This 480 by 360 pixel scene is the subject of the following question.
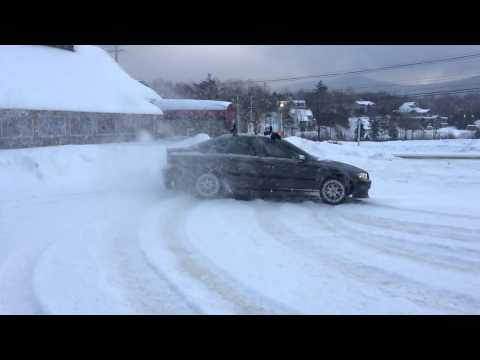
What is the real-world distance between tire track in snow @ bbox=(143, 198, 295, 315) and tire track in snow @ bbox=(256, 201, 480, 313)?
49.6 inches

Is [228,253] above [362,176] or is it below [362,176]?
below

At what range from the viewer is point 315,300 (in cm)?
384

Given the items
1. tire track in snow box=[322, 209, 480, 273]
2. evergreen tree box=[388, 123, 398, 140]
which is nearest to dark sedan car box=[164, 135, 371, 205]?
tire track in snow box=[322, 209, 480, 273]

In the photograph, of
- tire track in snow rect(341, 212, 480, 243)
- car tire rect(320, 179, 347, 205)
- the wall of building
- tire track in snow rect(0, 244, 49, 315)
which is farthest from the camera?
the wall of building

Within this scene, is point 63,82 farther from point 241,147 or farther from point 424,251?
point 424,251

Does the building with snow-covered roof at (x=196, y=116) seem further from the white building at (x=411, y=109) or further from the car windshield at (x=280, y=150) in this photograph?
the white building at (x=411, y=109)

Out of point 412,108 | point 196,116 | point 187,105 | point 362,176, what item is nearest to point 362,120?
point 412,108

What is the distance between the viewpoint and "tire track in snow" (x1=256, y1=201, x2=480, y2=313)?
385cm

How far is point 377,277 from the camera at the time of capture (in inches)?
177

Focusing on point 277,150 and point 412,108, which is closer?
point 277,150

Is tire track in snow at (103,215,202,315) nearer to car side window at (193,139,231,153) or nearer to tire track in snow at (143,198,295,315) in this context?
tire track in snow at (143,198,295,315)

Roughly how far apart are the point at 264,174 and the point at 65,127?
16972 millimetres
